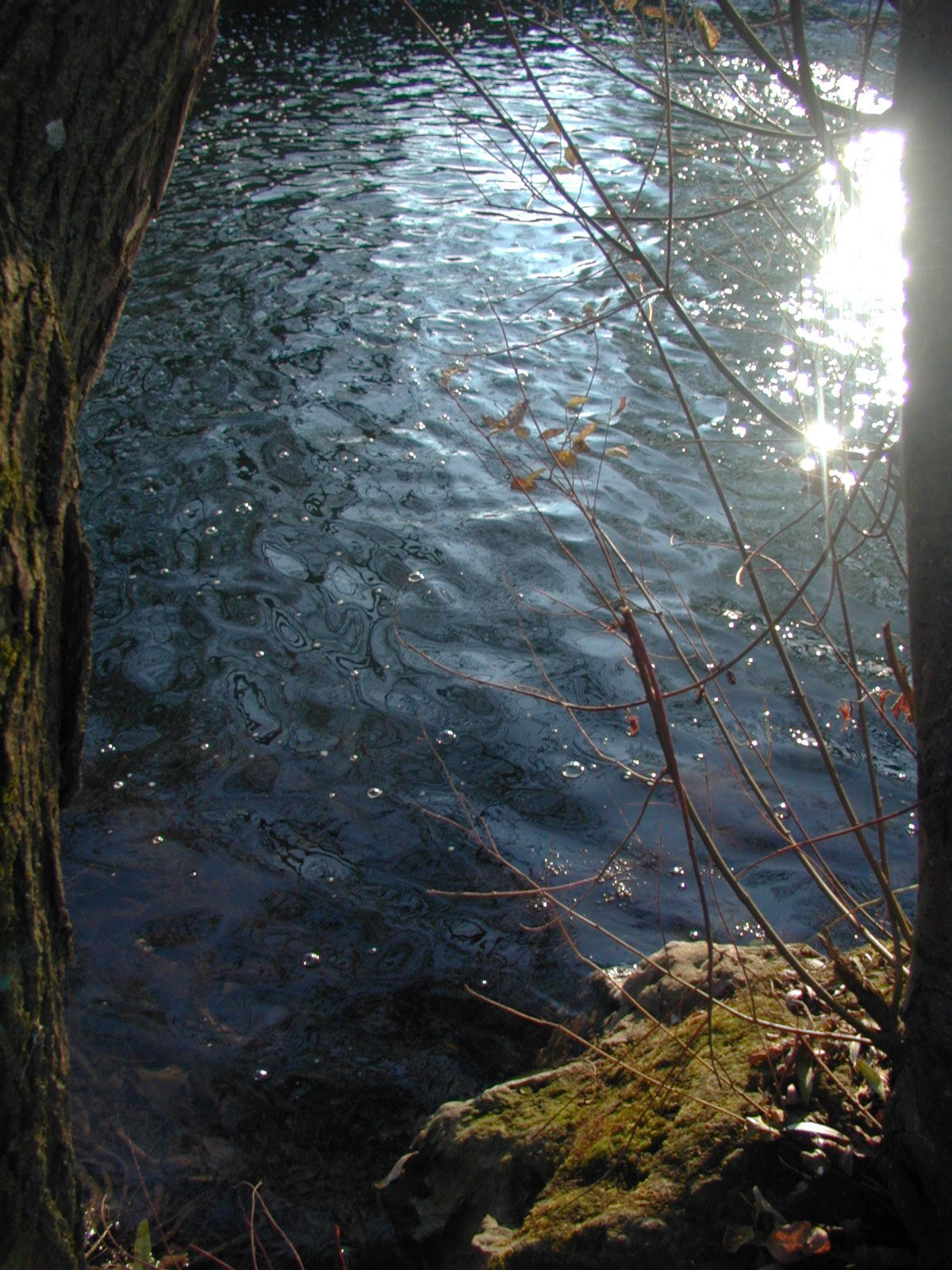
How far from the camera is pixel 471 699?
5133 millimetres

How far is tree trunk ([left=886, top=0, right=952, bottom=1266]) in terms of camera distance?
1.81m

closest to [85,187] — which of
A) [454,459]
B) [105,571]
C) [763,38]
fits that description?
[105,571]

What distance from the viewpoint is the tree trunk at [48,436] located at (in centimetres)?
151

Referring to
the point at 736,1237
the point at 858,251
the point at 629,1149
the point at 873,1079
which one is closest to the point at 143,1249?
the point at 629,1149

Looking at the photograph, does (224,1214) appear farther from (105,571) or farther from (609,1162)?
(105,571)

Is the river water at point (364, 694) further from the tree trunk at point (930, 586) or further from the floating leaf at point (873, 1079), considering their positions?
the tree trunk at point (930, 586)

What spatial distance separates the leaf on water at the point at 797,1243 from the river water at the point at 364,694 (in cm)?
78

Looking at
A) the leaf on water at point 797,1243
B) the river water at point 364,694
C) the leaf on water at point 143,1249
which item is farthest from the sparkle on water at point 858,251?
the leaf on water at point 143,1249

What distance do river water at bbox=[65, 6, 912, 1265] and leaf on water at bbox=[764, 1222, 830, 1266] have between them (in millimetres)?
784

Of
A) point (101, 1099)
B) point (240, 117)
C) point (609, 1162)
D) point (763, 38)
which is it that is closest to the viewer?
point (609, 1162)

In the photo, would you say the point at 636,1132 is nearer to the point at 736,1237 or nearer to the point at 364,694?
the point at 736,1237

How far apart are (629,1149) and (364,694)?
2977 mm

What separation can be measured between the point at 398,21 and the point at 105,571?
1786cm

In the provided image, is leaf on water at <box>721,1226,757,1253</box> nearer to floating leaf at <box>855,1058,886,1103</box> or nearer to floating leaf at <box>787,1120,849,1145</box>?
floating leaf at <box>787,1120,849,1145</box>
